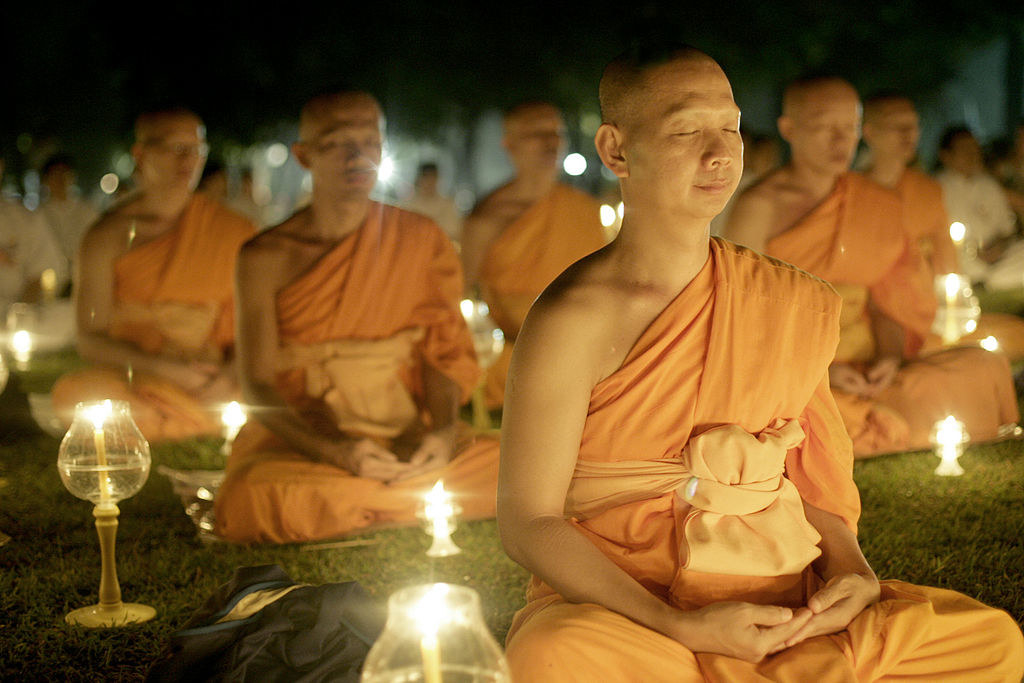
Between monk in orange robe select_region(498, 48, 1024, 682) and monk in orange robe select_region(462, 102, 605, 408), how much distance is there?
4891 millimetres

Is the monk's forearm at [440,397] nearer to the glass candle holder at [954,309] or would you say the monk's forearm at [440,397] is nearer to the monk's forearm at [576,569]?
the monk's forearm at [576,569]

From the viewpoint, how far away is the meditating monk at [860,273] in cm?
645

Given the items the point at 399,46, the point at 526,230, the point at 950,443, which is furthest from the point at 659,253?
the point at 399,46

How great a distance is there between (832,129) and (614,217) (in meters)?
5.39

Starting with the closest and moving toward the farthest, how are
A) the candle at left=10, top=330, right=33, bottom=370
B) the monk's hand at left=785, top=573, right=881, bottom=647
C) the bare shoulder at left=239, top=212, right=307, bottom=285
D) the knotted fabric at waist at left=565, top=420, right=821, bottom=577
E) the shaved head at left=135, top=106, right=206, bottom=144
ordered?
the monk's hand at left=785, top=573, right=881, bottom=647, the knotted fabric at waist at left=565, top=420, right=821, bottom=577, the bare shoulder at left=239, top=212, right=307, bottom=285, the shaved head at left=135, top=106, right=206, bottom=144, the candle at left=10, top=330, right=33, bottom=370

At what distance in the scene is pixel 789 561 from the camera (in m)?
2.96

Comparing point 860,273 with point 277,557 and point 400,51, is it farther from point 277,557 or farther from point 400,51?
point 400,51

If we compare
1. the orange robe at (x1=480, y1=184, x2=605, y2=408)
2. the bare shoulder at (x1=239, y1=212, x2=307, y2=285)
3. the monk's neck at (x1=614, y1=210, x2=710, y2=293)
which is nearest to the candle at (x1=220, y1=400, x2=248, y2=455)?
the bare shoulder at (x1=239, y1=212, x2=307, y2=285)

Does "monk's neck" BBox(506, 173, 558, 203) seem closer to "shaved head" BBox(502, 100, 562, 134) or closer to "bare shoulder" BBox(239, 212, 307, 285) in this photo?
"shaved head" BBox(502, 100, 562, 134)

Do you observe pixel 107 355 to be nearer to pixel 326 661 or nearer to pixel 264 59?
pixel 326 661

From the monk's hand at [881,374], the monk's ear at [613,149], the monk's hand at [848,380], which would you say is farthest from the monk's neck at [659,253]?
the monk's hand at [881,374]

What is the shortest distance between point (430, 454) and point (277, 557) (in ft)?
2.66

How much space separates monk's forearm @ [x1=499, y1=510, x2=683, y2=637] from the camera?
2.80 meters

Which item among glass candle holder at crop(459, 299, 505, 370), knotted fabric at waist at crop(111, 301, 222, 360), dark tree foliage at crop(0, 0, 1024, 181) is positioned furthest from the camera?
dark tree foliage at crop(0, 0, 1024, 181)
